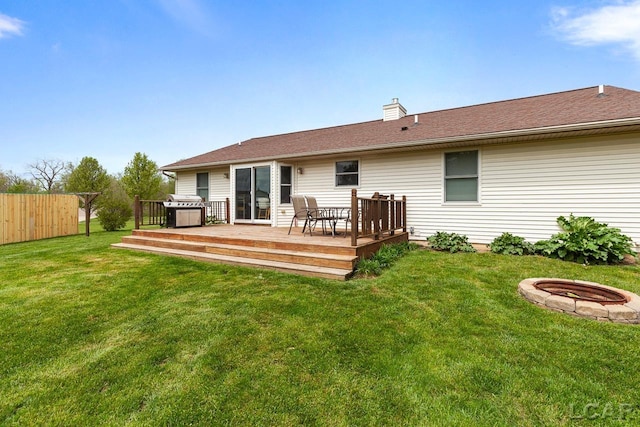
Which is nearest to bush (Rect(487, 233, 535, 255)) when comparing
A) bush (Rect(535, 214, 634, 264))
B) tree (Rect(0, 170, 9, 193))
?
bush (Rect(535, 214, 634, 264))

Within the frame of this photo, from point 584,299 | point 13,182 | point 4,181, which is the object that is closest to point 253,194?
point 584,299

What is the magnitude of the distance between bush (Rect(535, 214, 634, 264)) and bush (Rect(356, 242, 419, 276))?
2763 millimetres

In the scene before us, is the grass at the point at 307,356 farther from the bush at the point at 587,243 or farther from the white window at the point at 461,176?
the white window at the point at 461,176

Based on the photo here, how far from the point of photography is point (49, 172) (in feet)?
102

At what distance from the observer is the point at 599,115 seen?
5.39 m

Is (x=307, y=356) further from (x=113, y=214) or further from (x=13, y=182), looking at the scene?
(x=13, y=182)

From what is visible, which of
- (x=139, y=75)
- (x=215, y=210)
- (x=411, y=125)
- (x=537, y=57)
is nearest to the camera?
(x=411, y=125)

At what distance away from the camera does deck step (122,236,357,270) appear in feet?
14.7

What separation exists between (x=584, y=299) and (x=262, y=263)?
4.31 m

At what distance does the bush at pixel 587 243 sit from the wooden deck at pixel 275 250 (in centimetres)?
298

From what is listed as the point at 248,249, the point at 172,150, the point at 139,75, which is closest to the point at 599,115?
the point at 248,249

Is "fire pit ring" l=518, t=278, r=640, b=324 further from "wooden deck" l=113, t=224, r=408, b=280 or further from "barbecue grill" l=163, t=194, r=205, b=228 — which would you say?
"barbecue grill" l=163, t=194, r=205, b=228

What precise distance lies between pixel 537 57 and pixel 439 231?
7825mm

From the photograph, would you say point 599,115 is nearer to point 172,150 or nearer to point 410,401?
point 410,401
